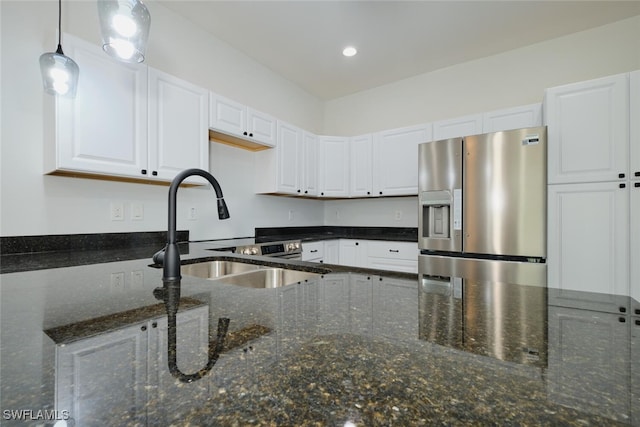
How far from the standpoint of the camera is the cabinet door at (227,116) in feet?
8.04

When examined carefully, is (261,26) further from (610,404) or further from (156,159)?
(610,404)

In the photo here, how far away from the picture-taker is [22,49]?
176 cm

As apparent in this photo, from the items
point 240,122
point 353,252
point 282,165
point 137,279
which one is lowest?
point 353,252

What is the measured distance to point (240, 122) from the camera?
268 cm

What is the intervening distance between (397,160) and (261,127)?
1.54 m

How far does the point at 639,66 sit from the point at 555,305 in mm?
3198

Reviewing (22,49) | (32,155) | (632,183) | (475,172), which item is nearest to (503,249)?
(475,172)

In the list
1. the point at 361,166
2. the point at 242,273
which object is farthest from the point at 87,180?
the point at 361,166

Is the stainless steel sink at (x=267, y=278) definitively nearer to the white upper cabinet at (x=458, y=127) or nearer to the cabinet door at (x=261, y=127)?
the cabinet door at (x=261, y=127)

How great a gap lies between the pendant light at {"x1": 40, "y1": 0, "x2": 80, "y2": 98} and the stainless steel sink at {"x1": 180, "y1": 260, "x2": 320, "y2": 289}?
1098 mm

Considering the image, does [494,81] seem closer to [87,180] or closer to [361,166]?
[361,166]

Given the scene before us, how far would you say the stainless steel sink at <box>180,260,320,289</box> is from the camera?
1.35 m

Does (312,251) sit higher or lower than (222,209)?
lower

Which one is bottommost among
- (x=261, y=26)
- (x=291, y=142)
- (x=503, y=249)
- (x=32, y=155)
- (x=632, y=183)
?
(x=503, y=249)
